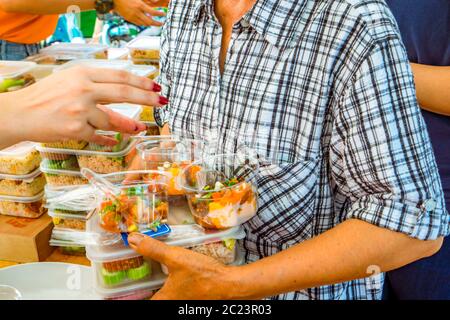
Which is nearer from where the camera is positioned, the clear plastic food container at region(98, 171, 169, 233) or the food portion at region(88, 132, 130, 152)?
the clear plastic food container at region(98, 171, 169, 233)

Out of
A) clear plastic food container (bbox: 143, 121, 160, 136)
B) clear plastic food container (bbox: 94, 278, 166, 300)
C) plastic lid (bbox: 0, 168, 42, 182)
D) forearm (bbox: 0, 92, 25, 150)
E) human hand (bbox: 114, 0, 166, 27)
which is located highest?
human hand (bbox: 114, 0, 166, 27)

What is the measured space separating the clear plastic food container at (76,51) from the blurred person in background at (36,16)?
11 cm

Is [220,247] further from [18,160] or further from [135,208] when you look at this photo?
[18,160]

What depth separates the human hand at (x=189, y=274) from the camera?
880 mm

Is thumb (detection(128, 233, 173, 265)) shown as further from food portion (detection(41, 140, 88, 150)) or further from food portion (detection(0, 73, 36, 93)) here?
food portion (detection(0, 73, 36, 93))

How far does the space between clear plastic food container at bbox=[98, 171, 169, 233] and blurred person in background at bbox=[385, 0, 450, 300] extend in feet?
2.63

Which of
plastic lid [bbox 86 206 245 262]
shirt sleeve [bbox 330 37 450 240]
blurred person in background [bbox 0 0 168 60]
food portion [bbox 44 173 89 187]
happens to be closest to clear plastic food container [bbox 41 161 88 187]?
food portion [bbox 44 173 89 187]

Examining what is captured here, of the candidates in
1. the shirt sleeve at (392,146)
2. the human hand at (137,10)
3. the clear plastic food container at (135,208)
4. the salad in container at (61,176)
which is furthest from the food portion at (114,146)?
the human hand at (137,10)

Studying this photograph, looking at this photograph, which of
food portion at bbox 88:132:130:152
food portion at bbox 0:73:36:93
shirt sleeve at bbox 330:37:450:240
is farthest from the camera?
food portion at bbox 0:73:36:93

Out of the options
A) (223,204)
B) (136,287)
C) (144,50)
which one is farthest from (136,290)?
(144,50)

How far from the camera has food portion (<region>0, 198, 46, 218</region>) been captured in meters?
1.53

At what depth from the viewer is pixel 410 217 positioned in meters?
0.87

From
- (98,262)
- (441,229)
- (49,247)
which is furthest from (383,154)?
(49,247)
